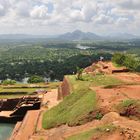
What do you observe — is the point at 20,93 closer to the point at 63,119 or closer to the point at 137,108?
the point at 63,119

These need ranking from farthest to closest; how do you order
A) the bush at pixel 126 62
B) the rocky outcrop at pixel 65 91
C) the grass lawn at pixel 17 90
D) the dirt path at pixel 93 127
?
the bush at pixel 126 62
the grass lawn at pixel 17 90
the rocky outcrop at pixel 65 91
the dirt path at pixel 93 127

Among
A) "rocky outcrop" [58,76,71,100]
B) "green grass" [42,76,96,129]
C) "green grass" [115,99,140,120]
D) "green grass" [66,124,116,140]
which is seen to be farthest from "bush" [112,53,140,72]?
"green grass" [66,124,116,140]

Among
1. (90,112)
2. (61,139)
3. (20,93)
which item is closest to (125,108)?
(90,112)

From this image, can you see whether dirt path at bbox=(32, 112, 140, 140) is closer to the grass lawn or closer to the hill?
the hill

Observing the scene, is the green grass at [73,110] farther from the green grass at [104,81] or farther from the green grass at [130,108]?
the green grass at [104,81]

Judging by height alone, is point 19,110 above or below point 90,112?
below

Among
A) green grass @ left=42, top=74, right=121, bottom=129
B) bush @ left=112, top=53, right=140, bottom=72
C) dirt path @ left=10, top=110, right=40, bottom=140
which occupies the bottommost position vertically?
dirt path @ left=10, top=110, right=40, bottom=140

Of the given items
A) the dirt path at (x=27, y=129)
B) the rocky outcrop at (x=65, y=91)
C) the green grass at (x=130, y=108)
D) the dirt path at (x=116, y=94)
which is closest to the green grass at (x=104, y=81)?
the rocky outcrop at (x=65, y=91)

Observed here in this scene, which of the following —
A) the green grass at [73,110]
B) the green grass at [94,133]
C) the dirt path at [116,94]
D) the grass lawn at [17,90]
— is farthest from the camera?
the grass lawn at [17,90]

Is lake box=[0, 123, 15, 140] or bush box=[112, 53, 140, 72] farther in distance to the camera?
bush box=[112, 53, 140, 72]
